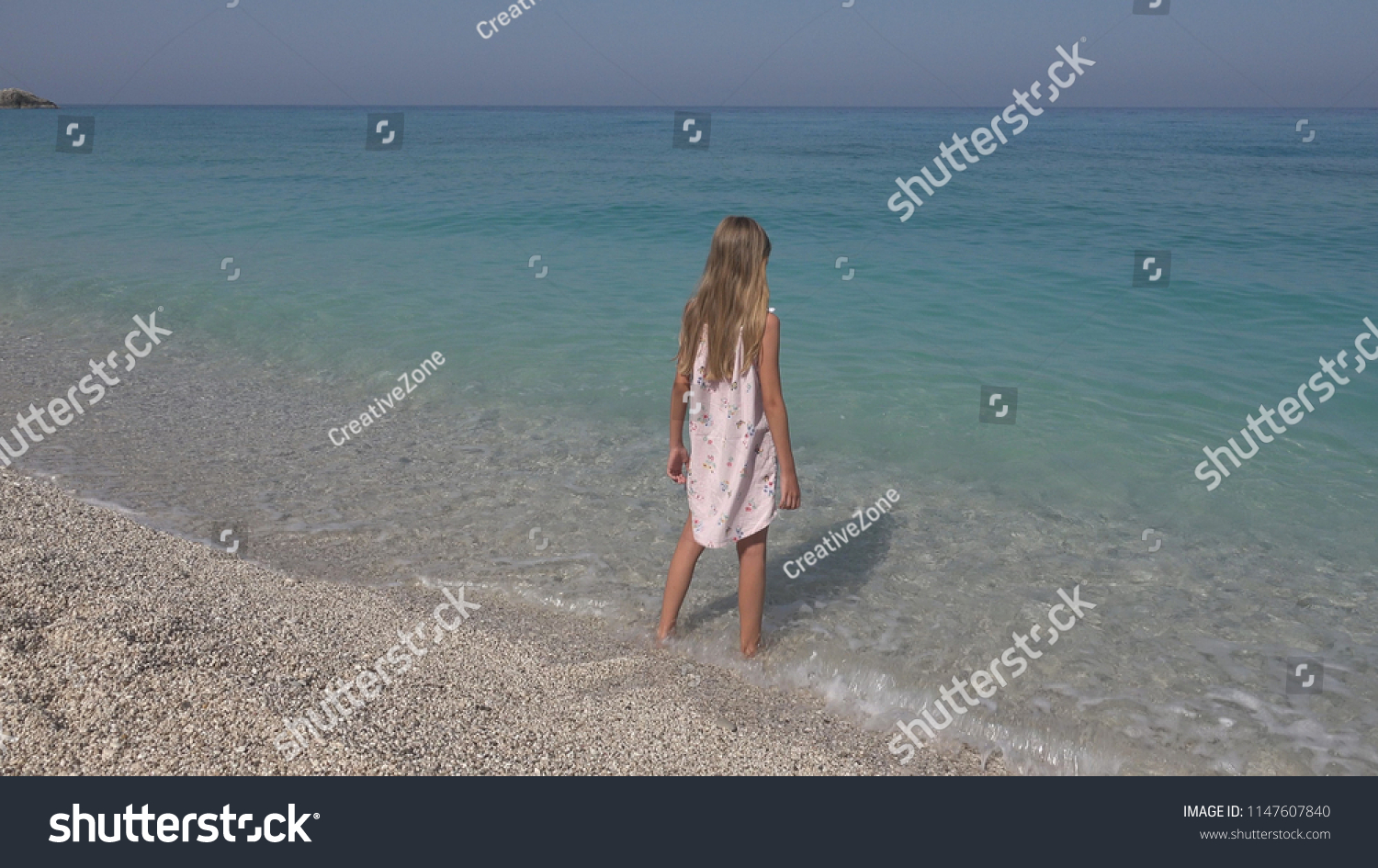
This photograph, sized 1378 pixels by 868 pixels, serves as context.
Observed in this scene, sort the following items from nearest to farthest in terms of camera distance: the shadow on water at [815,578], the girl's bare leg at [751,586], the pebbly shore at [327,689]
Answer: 1. the pebbly shore at [327,689]
2. the girl's bare leg at [751,586]
3. the shadow on water at [815,578]

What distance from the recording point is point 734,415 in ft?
12.6

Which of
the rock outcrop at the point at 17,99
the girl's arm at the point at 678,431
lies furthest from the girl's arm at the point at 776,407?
the rock outcrop at the point at 17,99

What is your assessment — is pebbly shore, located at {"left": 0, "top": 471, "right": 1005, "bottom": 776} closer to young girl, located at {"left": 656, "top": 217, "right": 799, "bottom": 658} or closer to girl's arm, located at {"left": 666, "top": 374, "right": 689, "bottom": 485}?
young girl, located at {"left": 656, "top": 217, "right": 799, "bottom": 658}

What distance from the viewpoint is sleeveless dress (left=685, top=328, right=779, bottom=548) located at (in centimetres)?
383

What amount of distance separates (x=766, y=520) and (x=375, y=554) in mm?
2376

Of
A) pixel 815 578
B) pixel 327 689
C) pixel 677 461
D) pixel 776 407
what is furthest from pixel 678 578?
pixel 327 689

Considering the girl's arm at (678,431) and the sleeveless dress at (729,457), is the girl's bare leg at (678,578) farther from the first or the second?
the girl's arm at (678,431)

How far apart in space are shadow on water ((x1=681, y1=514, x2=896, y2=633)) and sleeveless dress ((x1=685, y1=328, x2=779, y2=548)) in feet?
2.53

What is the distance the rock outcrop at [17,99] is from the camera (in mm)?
91875

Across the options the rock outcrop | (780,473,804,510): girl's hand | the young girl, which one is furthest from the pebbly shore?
the rock outcrop

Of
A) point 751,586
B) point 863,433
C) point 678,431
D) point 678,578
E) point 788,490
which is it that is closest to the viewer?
point 788,490

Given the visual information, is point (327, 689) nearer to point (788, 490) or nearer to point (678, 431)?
point (678, 431)

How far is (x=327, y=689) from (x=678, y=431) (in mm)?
1678
